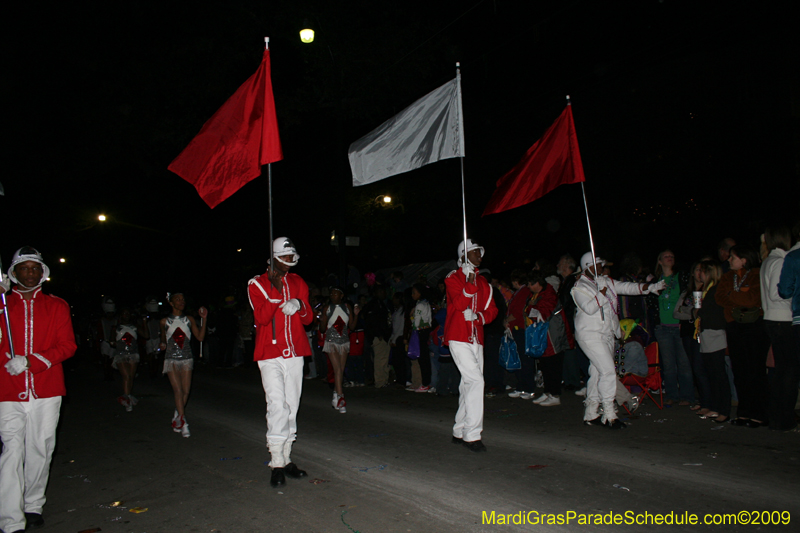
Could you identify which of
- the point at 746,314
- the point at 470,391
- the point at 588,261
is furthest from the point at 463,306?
the point at 746,314

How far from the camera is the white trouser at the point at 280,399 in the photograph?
546 cm

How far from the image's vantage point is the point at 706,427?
7.07 metres

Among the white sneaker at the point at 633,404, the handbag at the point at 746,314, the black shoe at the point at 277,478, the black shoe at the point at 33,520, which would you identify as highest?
the handbag at the point at 746,314

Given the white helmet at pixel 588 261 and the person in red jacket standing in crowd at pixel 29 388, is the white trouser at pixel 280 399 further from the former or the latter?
the white helmet at pixel 588 261

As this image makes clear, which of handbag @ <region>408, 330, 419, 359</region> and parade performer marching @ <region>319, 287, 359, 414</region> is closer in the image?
parade performer marching @ <region>319, 287, 359, 414</region>

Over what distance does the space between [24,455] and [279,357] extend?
7.09 feet

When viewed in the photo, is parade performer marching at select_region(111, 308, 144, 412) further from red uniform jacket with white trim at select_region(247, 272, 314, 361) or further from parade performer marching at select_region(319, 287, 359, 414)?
red uniform jacket with white trim at select_region(247, 272, 314, 361)

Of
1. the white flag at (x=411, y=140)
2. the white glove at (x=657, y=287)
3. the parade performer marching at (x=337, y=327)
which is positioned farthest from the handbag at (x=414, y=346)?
the white glove at (x=657, y=287)

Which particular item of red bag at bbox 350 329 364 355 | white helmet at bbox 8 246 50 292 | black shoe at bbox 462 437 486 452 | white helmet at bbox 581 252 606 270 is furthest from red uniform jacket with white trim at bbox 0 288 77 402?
red bag at bbox 350 329 364 355

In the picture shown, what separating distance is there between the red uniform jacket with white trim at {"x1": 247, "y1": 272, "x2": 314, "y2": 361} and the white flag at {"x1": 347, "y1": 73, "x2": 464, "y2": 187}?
8.23ft

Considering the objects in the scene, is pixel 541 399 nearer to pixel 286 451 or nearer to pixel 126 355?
pixel 286 451

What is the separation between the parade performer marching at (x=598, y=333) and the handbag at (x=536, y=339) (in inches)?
68.6

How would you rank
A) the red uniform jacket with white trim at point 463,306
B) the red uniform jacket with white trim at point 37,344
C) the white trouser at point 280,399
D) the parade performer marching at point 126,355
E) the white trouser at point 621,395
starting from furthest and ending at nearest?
1. the parade performer marching at point 126,355
2. the white trouser at point 621,395
3. the red uniform jacket with white trim at point 463,306
4. the white trouser at point 280,399
5. the red uniform jacket with white trim at point 37,344

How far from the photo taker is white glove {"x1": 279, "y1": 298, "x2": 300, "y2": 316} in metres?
5.52
